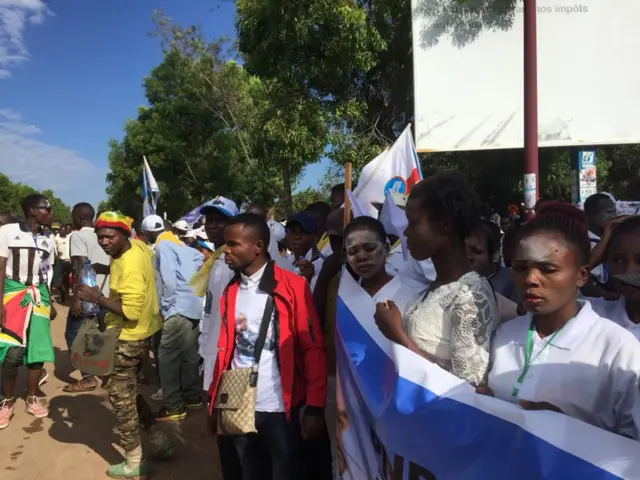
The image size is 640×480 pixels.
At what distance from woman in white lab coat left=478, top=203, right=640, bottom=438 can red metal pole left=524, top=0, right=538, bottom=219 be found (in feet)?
16.1

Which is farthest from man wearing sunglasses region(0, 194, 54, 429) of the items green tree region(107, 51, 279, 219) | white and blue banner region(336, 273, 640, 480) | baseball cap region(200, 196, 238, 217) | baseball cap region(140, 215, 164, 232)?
green tree region(107, 51, 279, 219)

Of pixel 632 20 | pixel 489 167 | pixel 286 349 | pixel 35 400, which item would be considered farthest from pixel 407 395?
pixel 489 167

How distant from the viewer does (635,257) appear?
1.86 m

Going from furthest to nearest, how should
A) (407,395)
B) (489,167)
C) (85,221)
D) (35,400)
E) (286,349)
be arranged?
(489,167) → (85,221) → (35,400) → (286,349) → (407,395)

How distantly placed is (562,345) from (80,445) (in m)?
4.23

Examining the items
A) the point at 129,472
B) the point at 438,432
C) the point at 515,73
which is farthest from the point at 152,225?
the point at 515,73

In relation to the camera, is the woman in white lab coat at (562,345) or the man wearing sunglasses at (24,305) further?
the man wearing sunglasses at (24,305)

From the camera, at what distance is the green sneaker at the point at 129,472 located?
11.8ft

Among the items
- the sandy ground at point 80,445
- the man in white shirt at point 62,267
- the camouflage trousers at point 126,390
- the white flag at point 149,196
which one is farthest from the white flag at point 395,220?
the man in white shirt at point 62,267

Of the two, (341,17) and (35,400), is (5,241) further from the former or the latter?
(341,17)

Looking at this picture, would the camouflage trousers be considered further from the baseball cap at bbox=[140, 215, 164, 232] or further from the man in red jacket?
the baseball cap at bbox=[140, 215, 164, 232]

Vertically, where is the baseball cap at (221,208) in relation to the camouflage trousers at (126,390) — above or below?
above

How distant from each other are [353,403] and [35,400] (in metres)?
→ 4.21

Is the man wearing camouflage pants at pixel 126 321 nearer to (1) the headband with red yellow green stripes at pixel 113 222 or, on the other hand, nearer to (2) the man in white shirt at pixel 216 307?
(1) the headband with red yellow green stripes at pixel 113 222
